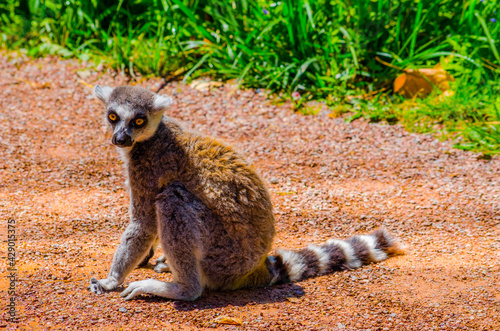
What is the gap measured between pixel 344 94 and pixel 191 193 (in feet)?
13.7

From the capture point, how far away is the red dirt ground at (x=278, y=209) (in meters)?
3.40

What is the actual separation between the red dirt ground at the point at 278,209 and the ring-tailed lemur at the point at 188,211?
0.42 ft

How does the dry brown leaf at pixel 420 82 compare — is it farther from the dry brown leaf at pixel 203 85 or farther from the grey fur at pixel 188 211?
the grey fur at pixel 188 211

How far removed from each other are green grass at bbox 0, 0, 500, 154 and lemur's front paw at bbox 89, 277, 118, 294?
440 centimetres

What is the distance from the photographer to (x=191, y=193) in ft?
12.0

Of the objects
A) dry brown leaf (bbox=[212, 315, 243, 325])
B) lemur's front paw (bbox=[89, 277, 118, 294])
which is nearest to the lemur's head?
lemur's front paw (bbox=[89, 277, 118, 294])

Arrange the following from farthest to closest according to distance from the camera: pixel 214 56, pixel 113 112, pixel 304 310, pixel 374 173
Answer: pixel 214 56
pixel 374 173
pixel 113 112
pixel 304 310

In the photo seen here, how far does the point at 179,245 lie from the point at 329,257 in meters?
1.16

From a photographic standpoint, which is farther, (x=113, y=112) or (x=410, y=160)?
(x=410, y=160)

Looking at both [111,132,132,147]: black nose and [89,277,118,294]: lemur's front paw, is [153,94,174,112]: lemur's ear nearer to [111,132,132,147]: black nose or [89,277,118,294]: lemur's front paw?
[111,132,132,147]: black nose

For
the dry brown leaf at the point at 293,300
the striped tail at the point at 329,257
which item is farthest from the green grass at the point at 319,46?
the dry brown leaf at the point at 293,300

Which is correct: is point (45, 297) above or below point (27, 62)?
above

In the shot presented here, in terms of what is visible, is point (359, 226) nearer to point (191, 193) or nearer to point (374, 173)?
point (374, 173)

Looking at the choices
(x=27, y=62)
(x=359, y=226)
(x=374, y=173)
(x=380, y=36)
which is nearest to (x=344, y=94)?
(x=380, y=36)
